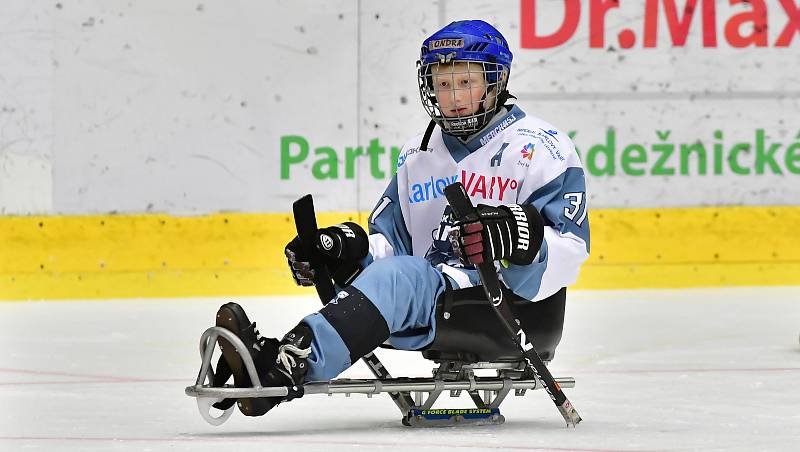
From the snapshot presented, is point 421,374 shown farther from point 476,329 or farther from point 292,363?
point 292,363

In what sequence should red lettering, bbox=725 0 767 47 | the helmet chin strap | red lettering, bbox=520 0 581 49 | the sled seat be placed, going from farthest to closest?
red lettering, bbox=725 0 767 47, red lettering, bbox=520 0 581 49, the helmet chin strap, the sled seat

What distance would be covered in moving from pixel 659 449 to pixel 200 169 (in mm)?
4406

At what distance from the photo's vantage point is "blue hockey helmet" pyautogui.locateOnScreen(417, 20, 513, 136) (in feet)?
11.9

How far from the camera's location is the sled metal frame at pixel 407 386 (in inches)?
123

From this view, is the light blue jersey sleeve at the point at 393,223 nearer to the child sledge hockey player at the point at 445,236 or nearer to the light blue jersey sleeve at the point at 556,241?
the child sledge hockey player at the point at 445,236

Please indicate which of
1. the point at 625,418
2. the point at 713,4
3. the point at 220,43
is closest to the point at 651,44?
the point at 713,4

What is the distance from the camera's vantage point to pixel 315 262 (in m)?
3.61

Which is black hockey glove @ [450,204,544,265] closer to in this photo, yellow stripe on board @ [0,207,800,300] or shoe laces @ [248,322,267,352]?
shoe laces @ [248,322,267,352]

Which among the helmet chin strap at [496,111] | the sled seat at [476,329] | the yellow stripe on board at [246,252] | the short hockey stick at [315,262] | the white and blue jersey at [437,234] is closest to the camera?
the white and blue jersey at [437,234]

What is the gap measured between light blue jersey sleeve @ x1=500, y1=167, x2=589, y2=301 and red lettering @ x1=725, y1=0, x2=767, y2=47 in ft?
14.3

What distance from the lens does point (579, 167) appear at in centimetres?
357

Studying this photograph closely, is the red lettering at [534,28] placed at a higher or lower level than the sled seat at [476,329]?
higher

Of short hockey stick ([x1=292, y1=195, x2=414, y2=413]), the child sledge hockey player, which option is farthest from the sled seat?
short hockey stick ([x1=292, y1=195, x2=414, y2=413])

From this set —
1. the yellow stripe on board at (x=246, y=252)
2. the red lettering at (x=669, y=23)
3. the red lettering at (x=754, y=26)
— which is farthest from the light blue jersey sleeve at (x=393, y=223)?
the red lettering at (x=754, y=26)
